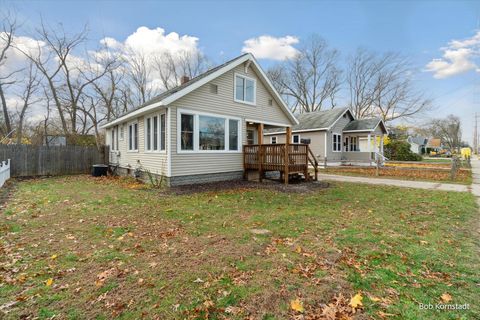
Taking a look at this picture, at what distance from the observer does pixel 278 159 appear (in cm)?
1079

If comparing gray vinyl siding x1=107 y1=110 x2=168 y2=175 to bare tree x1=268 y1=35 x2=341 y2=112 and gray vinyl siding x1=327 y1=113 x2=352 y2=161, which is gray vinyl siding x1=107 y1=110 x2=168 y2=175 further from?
bare tree x1=268 y1=35 x2=341 y2=112

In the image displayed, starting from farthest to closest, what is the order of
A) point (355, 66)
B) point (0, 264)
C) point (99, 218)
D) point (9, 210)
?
point (355, 66) < point (9, 210) < point (99, 218) < point (0, 264)

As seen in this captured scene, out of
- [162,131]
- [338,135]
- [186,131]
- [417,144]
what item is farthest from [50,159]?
[417,144]

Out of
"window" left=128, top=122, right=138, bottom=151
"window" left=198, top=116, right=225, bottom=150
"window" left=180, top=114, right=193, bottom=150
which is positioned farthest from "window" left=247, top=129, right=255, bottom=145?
"window" left=128, top=122, right=138, bottom=151

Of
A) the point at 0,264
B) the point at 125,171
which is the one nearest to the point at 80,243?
the point at 0,264

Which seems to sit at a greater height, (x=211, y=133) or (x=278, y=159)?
(x=211, y=133)

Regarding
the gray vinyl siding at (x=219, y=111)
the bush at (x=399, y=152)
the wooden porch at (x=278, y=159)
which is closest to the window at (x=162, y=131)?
the gray vinyl siding at (x=219, y=111)

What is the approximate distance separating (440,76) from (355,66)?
1133 cm

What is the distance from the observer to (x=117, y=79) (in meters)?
25.7

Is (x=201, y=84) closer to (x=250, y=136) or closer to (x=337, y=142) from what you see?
(x=250, y=136)

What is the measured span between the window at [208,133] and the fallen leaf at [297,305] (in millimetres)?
7976

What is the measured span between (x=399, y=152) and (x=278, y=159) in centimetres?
2475

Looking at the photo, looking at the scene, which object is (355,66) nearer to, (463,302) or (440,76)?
(440,76)

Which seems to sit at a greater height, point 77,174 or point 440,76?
point 440,76
